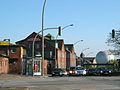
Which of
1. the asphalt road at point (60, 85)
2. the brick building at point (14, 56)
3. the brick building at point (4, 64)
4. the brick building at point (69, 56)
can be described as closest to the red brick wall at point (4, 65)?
the brick building at point (4, 64)

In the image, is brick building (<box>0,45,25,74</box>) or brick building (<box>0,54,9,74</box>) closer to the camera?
brick building (<box>0,54,9,74</box>)

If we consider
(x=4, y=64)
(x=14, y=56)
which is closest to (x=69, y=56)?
(x=14, y=56)

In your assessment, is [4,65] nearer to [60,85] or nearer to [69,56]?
[60,85]

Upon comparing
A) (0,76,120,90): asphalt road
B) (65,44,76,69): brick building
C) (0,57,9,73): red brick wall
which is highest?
(65,44,76,69): brick building

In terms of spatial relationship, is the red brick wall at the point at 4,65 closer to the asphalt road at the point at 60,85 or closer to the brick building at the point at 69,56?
the asphalt road at the point at 60,85

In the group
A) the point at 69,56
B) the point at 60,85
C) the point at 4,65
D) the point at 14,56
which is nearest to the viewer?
the point at 60,85

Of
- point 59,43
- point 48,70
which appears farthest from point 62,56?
point 48,70

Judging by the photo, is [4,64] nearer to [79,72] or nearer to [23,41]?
[79,72]

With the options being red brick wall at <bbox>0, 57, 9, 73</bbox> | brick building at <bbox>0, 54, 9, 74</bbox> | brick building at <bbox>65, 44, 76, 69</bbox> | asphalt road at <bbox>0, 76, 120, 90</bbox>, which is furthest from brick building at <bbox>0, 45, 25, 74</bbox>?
brick building at <bbox>65, 44, 76, 69</bbox>

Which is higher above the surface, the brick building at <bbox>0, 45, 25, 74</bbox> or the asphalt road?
the brick building at <bbox>0, 45, 25, 74</bbox>

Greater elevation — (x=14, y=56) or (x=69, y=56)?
(x=69, y=56)

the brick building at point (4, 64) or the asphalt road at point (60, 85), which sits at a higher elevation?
the brick building at point (4, 64)

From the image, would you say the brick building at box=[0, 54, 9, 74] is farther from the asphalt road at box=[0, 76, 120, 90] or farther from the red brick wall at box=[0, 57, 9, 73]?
the asphalt road at box=[0, 76, 120, 90]

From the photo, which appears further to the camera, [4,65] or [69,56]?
[69,56]
